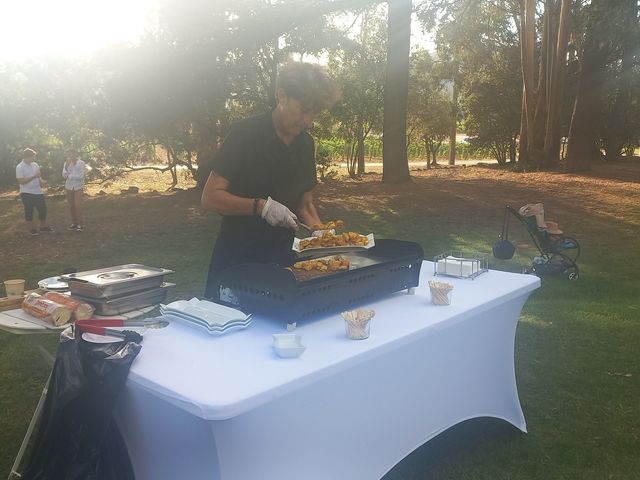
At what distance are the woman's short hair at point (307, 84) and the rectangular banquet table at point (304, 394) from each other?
0.84 meters

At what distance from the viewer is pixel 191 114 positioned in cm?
1170

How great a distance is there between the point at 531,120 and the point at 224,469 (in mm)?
16569

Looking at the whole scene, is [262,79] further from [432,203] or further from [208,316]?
[208,316]

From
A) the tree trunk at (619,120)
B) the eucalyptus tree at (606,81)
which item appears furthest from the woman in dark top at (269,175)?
the tree trunk at (619,120)

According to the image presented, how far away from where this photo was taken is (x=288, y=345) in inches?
63.1

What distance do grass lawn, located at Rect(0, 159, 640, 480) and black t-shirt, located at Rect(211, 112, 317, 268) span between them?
927mm

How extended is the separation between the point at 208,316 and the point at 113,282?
17.1 inches

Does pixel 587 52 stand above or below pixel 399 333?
above

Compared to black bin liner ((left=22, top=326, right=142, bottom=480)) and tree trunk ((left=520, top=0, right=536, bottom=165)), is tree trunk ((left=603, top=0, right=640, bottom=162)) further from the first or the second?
black bin liner ((left=22, top=326, right=142, bottom=480))

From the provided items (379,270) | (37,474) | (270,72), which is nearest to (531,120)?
(270,72)

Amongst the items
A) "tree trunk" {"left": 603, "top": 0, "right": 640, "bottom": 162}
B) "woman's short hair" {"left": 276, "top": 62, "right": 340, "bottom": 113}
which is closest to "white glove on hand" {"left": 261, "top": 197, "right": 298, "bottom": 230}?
"woman's short hair" {"left": 276, "top": 62, "right": 340, "bottom": 113}

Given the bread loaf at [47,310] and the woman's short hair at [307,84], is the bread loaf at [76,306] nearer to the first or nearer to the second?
the bread loaf at [47,310]

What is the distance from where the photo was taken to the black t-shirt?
7.98 feet

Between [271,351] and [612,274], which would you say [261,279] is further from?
[612,274]
